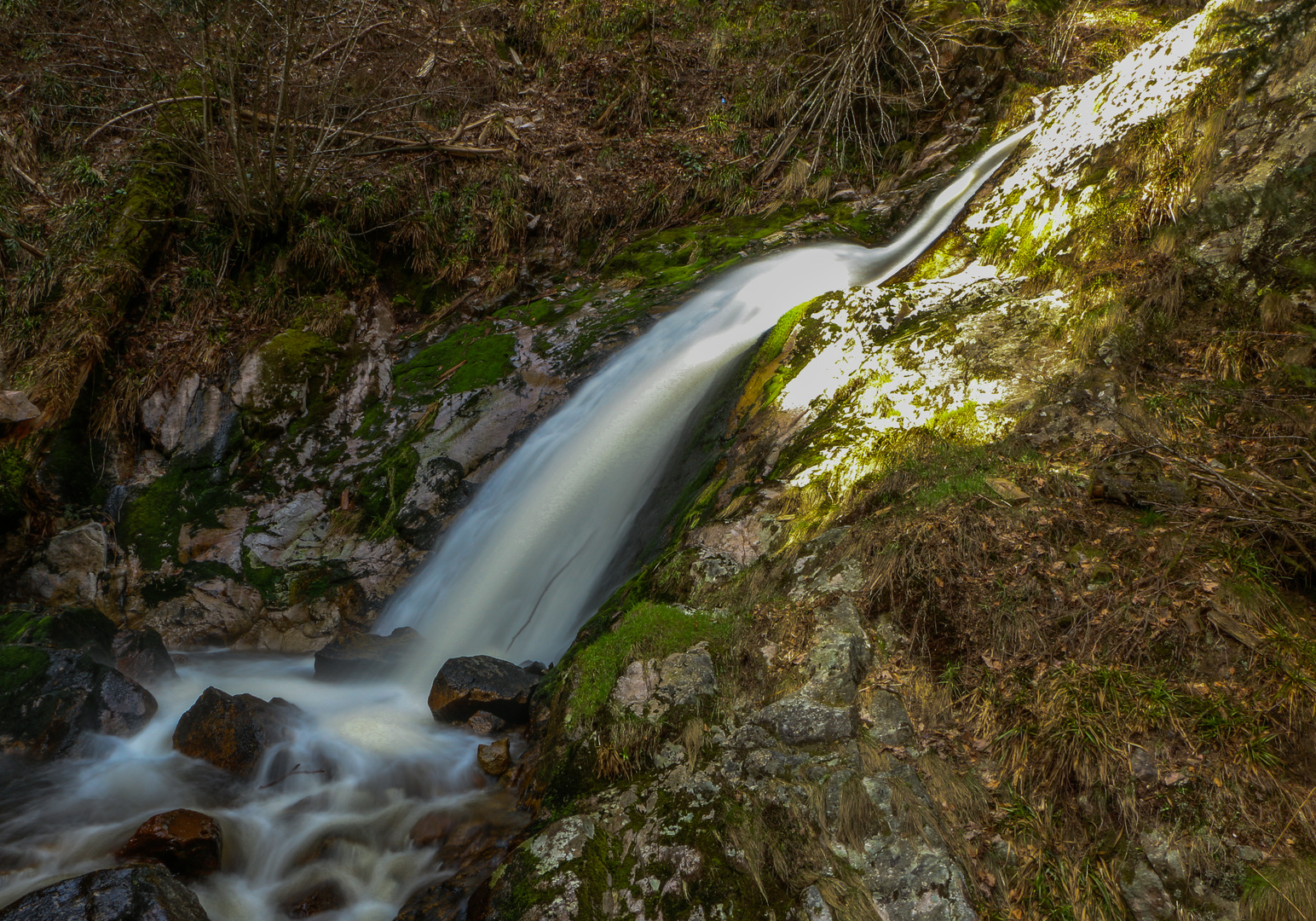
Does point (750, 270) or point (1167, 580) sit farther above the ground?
point (750, 270)

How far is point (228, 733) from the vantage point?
163 inches

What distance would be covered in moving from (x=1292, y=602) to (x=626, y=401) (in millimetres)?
5080

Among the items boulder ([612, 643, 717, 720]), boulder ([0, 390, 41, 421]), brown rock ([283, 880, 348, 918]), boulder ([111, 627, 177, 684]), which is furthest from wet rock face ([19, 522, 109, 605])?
boulder ([612, 643, 717, 720])

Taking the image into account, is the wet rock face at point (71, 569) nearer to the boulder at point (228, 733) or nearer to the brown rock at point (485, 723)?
the boulder at point (228, 733)

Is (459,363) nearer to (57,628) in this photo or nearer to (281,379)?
(281,379)

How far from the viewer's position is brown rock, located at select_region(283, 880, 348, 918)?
331 centimetres

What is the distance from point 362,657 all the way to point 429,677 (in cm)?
57

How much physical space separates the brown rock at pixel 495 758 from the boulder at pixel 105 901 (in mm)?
1572

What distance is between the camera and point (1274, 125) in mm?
4277

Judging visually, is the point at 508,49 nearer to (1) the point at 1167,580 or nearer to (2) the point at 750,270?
A: (2) the point at 750,270

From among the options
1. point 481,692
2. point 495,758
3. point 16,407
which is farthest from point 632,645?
point 16,407

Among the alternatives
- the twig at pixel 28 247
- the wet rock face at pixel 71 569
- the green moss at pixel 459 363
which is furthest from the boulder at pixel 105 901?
the twig at pixel 28 247

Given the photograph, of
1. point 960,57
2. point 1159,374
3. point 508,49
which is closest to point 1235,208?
point 1159,374

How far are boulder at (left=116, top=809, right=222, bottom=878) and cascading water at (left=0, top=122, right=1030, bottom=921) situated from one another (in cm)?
10
